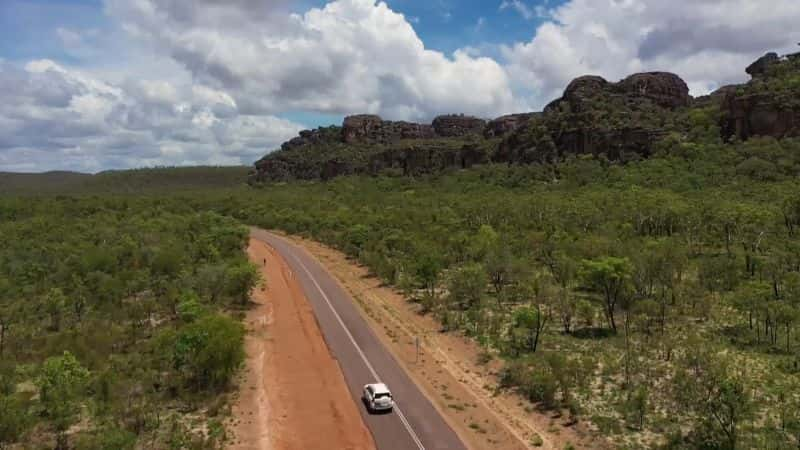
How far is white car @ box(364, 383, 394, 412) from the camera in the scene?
2448 cm

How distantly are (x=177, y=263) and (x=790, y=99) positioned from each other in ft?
313

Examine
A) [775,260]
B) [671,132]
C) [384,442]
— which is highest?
[671,132]

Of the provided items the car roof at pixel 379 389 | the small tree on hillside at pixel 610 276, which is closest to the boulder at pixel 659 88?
the small tree on hillside at pixel 610 276

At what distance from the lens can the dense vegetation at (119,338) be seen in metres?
22.2

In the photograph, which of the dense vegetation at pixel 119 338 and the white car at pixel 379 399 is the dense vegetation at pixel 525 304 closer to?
the dense vegetation at pixel 119 338

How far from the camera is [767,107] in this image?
94125 mm

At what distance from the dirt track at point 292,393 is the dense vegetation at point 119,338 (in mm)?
1440

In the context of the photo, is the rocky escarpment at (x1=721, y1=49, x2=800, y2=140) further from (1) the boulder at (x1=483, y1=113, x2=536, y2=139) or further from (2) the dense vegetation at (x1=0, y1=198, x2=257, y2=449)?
Result: (2) the dense vegetation at (x1=0, y1=198, x2=257, y2=449)

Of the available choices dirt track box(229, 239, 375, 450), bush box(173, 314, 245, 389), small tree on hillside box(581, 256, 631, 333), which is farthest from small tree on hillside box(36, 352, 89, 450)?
small tree on hillside box(581, 256, 631, 333)

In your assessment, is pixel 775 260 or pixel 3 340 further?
pixel 775 260

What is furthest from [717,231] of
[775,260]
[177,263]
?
[177,263]

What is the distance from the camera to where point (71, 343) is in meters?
30.2

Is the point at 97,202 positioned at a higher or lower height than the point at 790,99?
lower

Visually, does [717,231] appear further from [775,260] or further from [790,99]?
[790,99]
